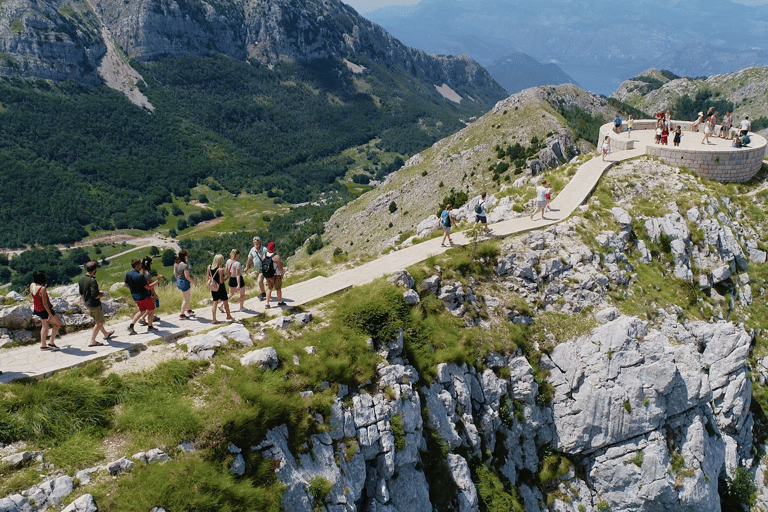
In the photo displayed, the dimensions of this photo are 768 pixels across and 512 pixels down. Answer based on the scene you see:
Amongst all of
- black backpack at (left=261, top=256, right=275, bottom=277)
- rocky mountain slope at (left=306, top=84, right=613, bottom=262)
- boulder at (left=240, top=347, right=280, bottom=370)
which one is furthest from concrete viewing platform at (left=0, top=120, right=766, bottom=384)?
rocky mountain slope at (left=306, top=84, right=613, bottom=262)

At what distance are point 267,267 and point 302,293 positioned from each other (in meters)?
2.73

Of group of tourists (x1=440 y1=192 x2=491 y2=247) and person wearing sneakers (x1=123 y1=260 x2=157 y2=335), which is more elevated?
group of tourists (x1=440 y1=192 x2=491 y2=247)

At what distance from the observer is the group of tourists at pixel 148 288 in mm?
14234

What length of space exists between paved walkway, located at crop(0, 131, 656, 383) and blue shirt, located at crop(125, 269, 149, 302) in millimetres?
1384

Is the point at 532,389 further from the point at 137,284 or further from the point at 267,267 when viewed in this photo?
the point at 137,284

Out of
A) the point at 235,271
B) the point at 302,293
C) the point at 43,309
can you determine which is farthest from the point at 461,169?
the point at 43,309

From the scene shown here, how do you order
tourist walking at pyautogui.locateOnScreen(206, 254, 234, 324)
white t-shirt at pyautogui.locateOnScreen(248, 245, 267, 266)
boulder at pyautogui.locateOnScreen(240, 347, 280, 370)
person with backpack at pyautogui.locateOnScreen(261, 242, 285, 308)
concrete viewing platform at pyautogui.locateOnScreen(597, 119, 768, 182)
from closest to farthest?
1. boulder at pyautogui.locateOnScreen(240, 347, 280, 370)
2. tourist walking at pyautogui.locateOnScreen(206, 254, 234, 324)
3. person with backpack at pyautogui.locateOnScreen(261, 242, 285, 308)
4. white t-shirt at pyautogui.locateOnScreen(248, 245, 267, 266)
5. concrete viewing platform at pyautogui.locateOnScreen(597, 119, 768, 182)

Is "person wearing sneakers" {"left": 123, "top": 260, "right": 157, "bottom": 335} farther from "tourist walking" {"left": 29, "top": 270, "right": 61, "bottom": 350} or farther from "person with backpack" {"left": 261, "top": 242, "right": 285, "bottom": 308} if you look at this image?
"person with backpack" {"left": 261, "top": 242, "right": 285, "bottom": 308}

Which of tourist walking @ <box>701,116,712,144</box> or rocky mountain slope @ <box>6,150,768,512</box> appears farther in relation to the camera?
tourist walking @ <box>701,116,712,144</box>

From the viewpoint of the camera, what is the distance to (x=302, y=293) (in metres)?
19.7

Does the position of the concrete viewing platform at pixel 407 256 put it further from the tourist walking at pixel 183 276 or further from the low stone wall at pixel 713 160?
the tourist walking at pixel 183 276

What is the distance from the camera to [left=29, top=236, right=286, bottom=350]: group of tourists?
1423 cm

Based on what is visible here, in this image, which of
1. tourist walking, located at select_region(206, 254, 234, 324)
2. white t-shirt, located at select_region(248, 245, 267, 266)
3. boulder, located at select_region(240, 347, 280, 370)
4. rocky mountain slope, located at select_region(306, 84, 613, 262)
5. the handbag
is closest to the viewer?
boulder, located at select_region(240, 347, 280, 370)

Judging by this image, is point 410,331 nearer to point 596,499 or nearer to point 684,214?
point 596,499
